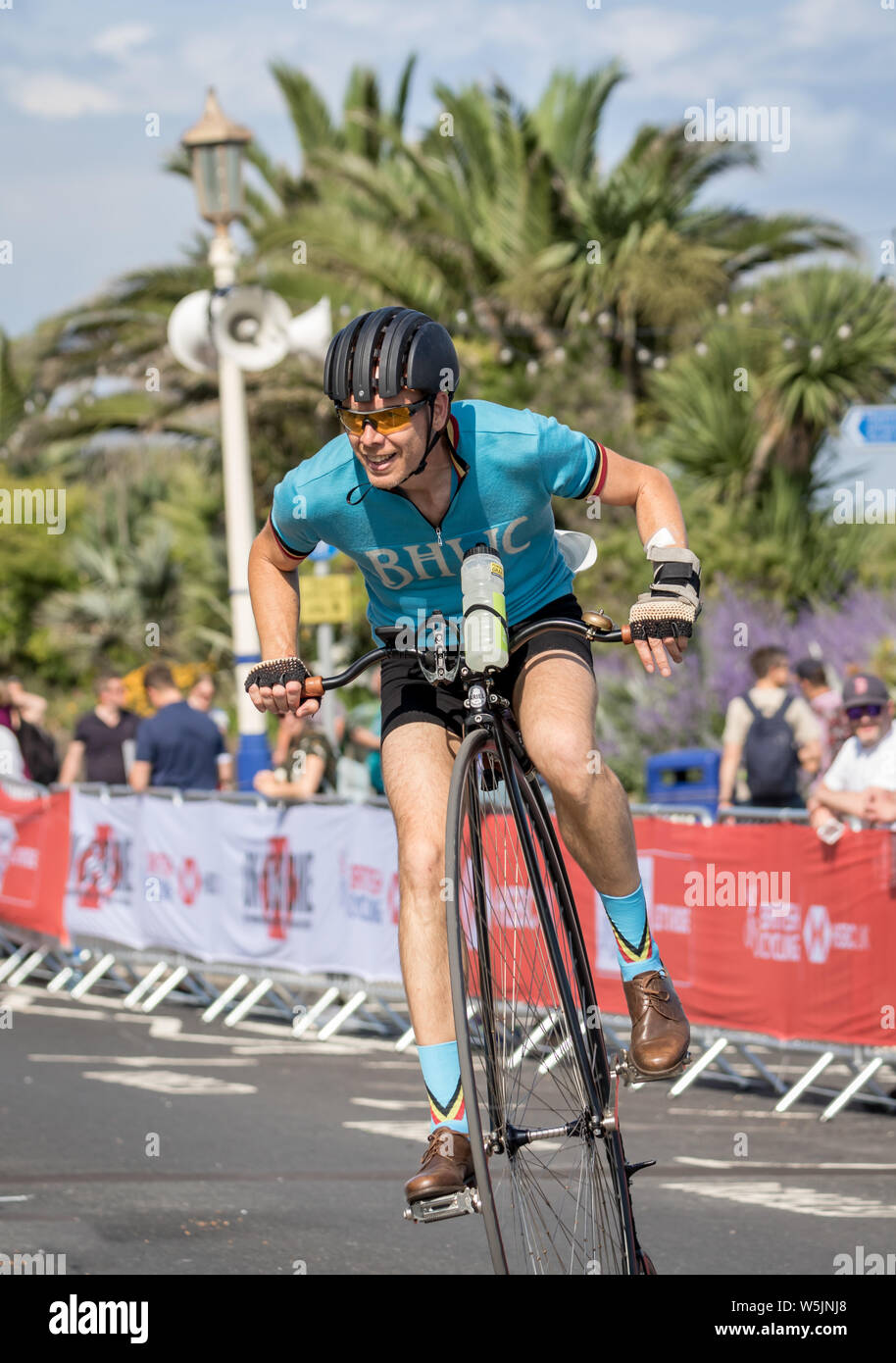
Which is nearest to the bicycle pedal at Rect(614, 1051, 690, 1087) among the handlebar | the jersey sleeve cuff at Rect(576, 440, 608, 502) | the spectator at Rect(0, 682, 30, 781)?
the handlebar

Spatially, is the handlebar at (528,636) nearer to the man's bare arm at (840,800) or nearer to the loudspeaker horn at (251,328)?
the man's bare arm at (840,800)

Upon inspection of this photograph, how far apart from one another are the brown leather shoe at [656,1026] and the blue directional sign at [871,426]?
8913 mm

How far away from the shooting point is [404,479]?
15.5 ft

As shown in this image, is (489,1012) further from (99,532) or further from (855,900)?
(99,532)

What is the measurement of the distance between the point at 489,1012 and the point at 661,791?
1275 cm

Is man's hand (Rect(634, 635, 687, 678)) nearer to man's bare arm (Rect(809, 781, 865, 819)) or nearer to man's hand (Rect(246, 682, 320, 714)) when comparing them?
man's hand (Rect(246, 682, 320, 714))

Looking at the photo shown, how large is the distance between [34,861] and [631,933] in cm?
1090

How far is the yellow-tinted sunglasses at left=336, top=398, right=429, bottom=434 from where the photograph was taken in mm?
4625

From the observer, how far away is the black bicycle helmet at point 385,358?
15.1ft

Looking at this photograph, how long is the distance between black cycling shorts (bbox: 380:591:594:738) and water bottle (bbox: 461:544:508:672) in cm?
32

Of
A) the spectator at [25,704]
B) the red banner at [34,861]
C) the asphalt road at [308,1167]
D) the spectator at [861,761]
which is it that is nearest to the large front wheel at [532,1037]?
the asphalt road at [308,1167]

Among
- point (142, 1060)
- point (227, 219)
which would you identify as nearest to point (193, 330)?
point (227, 219)

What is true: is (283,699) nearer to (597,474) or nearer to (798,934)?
(597,474)
